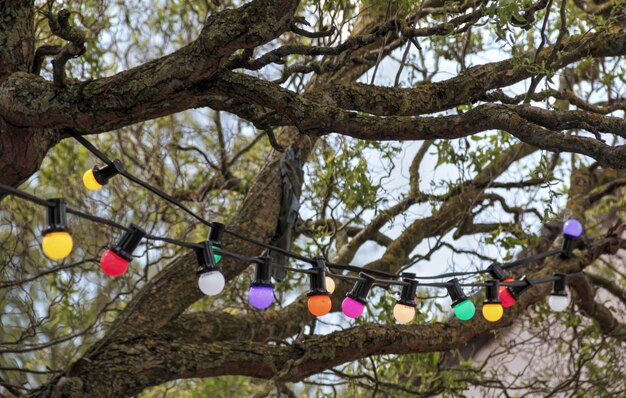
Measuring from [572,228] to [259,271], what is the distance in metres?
1.81

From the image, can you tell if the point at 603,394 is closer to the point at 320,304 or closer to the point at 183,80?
the point at 320,304

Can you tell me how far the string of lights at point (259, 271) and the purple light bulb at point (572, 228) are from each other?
415 mm

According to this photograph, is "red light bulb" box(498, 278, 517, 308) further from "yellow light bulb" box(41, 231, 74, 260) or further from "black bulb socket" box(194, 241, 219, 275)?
"yellow light bulb" box(41, 231, 74, 260)

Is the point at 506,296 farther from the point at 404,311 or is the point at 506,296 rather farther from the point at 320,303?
the point at 320,303

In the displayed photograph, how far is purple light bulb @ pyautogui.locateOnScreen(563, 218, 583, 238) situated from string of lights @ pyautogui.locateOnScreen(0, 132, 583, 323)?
415mm

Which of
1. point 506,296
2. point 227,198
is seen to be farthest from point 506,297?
point 227,198

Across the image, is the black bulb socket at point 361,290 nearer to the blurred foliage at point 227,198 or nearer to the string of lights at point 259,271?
the string of lights at point 259,271

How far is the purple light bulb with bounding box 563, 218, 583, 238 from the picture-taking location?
3797 millimetres

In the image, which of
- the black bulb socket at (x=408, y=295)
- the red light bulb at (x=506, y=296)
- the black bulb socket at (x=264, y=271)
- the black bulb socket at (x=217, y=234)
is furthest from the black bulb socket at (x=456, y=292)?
the black bulb socket at (x=217, y=234)

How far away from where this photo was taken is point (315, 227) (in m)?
4.19

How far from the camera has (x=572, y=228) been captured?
3.82 m

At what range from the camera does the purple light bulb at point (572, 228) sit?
12.5ft

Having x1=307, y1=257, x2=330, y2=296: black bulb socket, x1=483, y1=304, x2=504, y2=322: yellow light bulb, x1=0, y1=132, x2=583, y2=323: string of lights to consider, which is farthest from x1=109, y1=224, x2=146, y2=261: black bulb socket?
x1=483, y1=304, x2=504, y2=322: yellow light bulb

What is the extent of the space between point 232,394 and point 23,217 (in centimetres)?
167
